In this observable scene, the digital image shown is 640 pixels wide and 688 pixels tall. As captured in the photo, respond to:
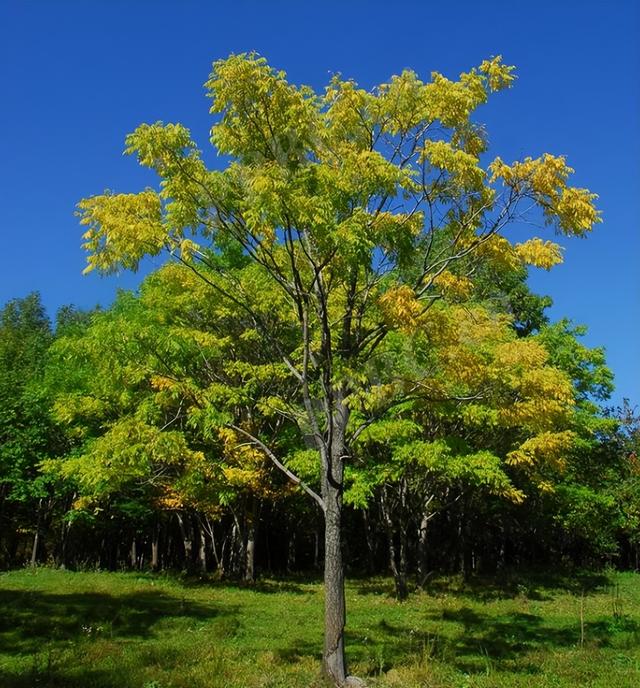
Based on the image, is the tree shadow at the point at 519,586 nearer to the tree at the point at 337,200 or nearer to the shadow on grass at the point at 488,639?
the shadow on grass at the point at 488,639

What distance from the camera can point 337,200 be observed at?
818 cm

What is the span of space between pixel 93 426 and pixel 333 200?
20071mm

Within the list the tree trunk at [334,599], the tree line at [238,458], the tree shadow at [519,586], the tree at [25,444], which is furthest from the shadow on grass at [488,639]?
the tree at [25,444]

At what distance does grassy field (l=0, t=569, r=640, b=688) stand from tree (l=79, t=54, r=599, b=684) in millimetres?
2147

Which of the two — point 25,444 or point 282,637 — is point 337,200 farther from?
point 25,444

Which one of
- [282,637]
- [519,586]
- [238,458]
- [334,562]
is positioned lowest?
[519,586]

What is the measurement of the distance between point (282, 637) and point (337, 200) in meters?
9.48

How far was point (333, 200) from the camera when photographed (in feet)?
26.7

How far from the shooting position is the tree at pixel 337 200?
8.16 m

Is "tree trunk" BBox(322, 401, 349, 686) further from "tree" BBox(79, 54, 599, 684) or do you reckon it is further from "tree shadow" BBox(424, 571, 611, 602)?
"tree shadow" BBox(424, 571, 611, 602)

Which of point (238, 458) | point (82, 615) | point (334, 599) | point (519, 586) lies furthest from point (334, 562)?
point (519, 586)

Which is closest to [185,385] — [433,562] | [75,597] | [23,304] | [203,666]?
[203,666]

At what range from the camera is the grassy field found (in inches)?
353

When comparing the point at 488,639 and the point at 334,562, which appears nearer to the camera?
the point at 334,562
